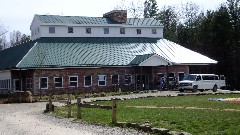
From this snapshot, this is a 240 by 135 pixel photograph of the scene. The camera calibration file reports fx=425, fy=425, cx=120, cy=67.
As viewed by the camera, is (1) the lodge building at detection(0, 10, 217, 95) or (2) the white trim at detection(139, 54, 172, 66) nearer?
(1) the lodge building at detection(0, 10, 217, 95)

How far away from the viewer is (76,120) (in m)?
20.7

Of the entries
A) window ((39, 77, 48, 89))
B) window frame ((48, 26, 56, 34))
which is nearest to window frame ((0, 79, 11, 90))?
window ((39, 77, 48, 89))

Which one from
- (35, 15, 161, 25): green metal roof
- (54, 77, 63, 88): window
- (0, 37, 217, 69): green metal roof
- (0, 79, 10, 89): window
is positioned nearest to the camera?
(54, 77, 63, 88): window

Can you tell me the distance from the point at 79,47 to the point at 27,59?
7791 mm

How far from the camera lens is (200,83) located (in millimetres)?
45812

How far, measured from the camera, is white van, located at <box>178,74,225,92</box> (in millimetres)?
45109

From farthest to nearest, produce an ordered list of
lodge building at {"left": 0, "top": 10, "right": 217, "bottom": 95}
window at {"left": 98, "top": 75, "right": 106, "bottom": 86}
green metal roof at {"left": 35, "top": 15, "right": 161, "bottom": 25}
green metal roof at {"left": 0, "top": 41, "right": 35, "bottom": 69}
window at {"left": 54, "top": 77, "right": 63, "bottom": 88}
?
green metal roof at {"left": 35, "top": 15, "right": 161, "bottom": 25} < window at {"left": 98, "top": 75, "right": 106, "bottom": 86} < green metal roof at {"left": 0, "top": 41, "right": 35, "bottom": 69} < lodge building at {"left": 0, "top": 10, "right": 217, "bottom": 95} < window at {"left": 54, "top": 77, "right": 63, "bottom": 88}

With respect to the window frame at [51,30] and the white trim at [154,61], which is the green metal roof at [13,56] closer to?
the window frame at [51,30]

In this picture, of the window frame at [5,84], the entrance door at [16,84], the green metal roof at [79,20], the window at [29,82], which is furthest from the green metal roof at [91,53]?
the green metal roof at [79,20]

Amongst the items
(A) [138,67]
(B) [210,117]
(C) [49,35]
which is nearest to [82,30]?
(C) [49,35]

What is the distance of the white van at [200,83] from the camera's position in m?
45.1

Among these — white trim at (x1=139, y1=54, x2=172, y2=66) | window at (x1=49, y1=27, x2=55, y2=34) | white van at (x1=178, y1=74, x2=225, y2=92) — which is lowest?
white van at (x1=178, y1=74, x2=225, y2=92)

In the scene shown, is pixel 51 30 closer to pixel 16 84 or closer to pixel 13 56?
pixel 13 56

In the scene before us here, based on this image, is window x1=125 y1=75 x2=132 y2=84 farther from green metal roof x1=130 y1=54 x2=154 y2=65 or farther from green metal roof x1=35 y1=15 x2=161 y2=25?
green metal roof x1=35 y1=15 x2=161 y2=25
